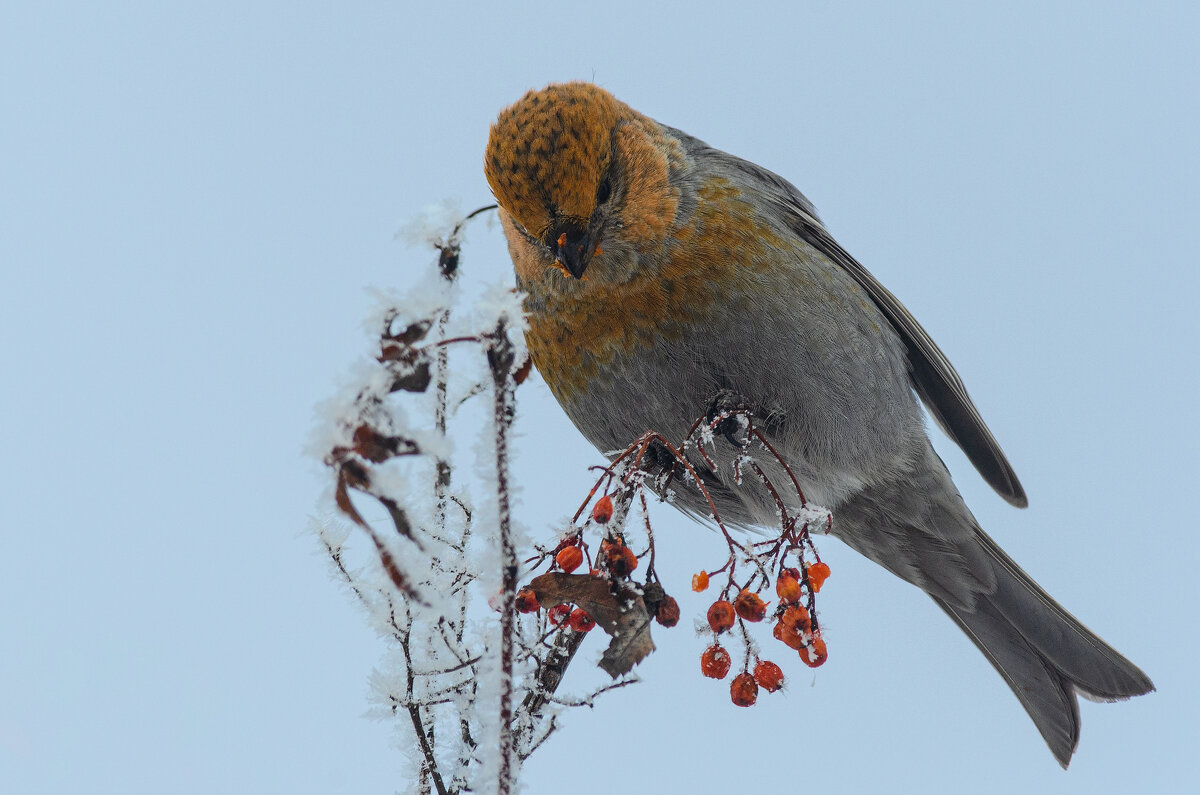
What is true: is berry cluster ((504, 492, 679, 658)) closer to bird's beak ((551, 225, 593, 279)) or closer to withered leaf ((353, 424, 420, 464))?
withered leaf ((353, 424, 420, 464))

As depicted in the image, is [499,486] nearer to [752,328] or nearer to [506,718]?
[506,718]

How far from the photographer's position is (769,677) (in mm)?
1233

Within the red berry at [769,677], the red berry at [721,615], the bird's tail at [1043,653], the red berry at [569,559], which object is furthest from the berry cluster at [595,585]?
the bird's tail at [1043,653]

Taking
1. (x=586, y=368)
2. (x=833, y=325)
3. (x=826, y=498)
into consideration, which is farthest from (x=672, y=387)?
(x=826, y=498)

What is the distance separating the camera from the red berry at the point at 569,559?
118 centimetres

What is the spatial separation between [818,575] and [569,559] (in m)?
0.34

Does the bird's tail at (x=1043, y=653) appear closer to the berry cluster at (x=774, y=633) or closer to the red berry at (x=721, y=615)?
the berry cluster at (x=774, y=633)

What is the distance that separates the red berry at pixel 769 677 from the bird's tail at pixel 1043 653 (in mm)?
1421

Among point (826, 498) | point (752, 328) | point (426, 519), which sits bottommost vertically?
point (426, 519)

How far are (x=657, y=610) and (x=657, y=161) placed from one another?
4.03 feet

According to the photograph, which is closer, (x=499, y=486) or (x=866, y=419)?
(x=499, y=486)

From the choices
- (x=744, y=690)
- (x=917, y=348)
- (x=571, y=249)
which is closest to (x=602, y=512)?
(x=744, y=690)

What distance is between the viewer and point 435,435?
2.41ft

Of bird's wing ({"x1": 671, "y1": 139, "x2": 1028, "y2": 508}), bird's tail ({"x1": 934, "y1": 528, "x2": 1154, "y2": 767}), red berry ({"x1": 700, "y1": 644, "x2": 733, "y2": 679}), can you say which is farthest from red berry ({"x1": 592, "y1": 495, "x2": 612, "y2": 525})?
bird's tail ({"x1": 934, "y1": 528, "x2": 1154, "y2": 767})
